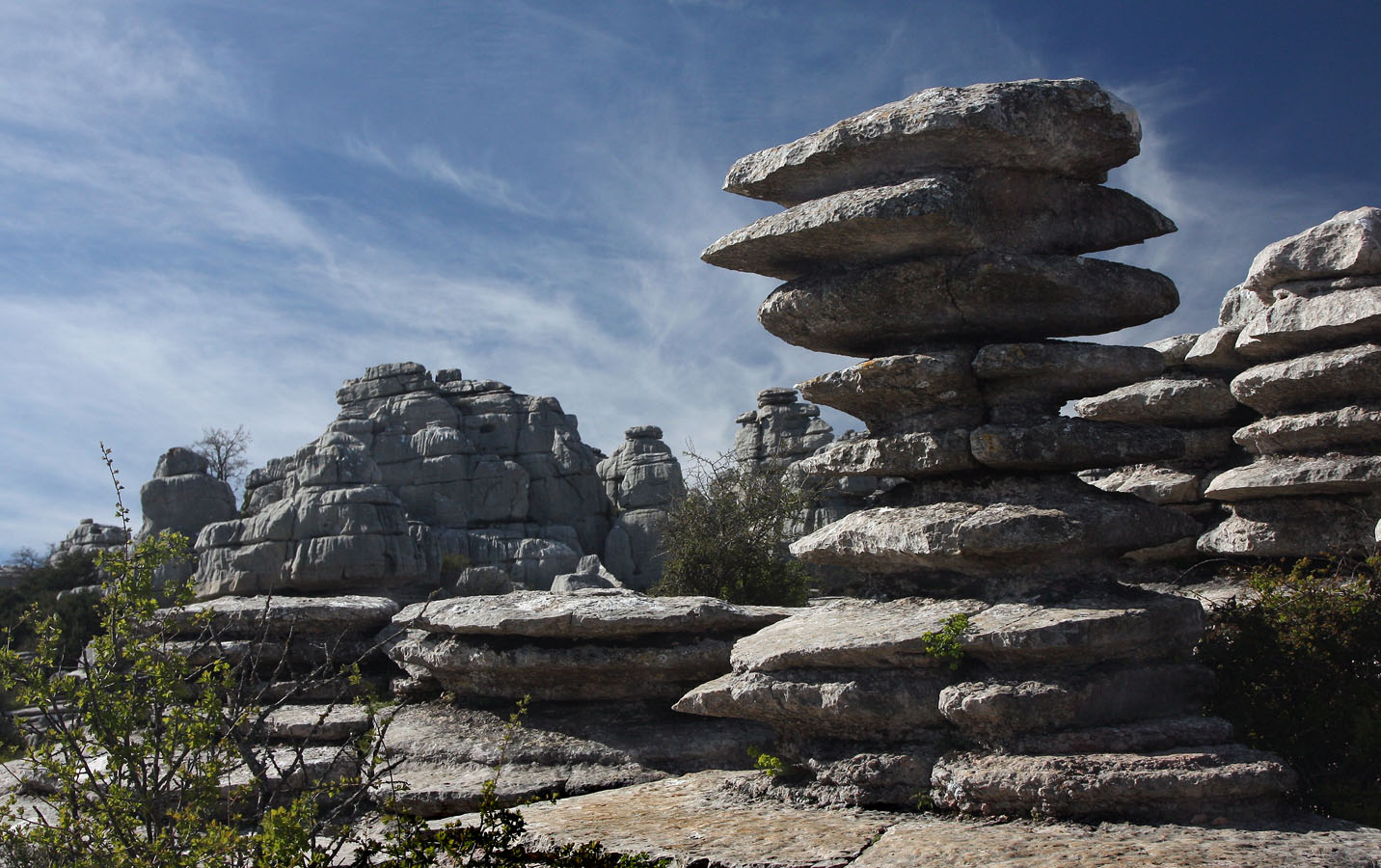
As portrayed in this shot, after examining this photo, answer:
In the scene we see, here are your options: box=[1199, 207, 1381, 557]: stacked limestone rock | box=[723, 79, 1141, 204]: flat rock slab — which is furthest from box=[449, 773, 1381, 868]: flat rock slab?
box=[1199, 207, 1381, 557]: stacked limestone rock

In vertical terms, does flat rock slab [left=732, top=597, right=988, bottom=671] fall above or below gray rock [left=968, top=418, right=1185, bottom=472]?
below

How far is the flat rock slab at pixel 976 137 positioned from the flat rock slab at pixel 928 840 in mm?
4607

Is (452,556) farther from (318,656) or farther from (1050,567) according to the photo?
(1050,567)

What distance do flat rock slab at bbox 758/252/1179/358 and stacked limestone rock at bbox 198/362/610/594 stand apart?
64.7 feet

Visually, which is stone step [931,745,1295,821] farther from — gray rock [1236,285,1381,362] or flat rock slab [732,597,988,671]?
gray rock [1236,285,1381,362]

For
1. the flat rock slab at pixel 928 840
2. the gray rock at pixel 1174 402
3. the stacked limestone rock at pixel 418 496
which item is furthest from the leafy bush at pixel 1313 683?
the stacked limestone rock at pixel 418 496

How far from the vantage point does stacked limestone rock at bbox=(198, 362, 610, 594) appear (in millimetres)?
26047

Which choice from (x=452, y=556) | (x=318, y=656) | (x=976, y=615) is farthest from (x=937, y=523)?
(x=452, y=556)

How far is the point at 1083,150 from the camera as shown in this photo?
314 inches

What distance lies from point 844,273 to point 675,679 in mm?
3833

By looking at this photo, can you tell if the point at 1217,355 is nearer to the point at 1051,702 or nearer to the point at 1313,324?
the point at 1313,324

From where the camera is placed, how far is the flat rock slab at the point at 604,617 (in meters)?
9.13

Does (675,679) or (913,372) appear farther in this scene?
(675,679)

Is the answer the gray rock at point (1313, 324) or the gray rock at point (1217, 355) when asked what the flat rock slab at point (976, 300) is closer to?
the gray rock at point (1313, 324)
